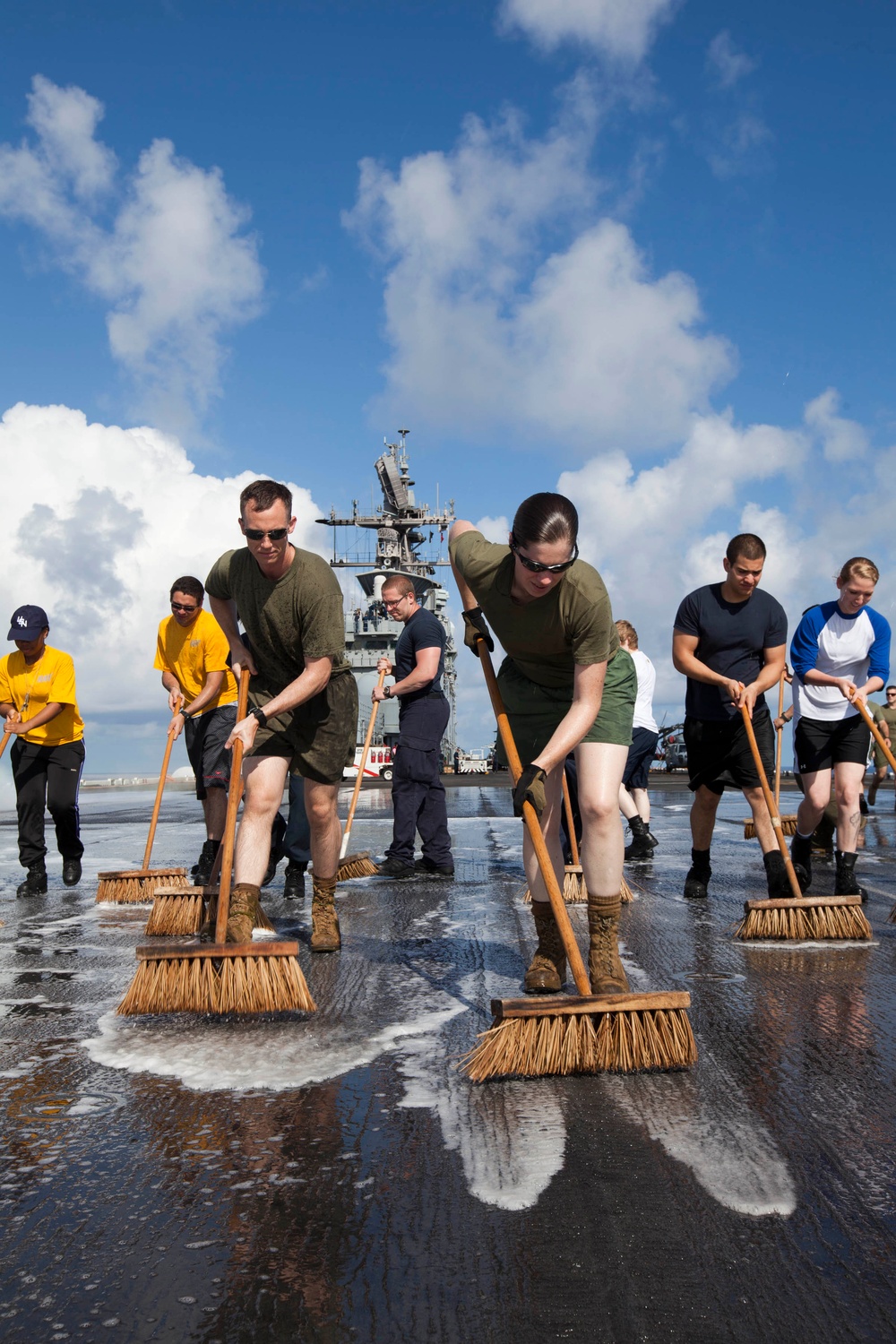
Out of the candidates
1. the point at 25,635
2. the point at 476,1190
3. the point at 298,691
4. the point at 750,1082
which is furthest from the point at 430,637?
the point at 476,1190

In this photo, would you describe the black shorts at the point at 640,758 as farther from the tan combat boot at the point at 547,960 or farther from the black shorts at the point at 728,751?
the tan combat boot at the point at 547,960

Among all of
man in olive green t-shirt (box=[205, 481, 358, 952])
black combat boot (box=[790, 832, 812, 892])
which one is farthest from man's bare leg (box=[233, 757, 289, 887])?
black combat boot (box=[790, 832, 812, 892])

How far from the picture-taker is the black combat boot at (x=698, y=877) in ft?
19.1

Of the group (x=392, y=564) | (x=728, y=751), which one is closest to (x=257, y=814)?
(x=728, y=751)

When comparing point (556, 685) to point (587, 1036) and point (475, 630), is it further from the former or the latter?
point (587, 1036)

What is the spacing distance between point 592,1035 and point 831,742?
388 centimetres

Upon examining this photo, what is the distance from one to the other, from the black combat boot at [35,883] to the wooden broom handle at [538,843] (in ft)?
13.9

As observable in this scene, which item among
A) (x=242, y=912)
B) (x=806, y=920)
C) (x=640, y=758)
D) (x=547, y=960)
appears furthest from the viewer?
(x=640, y=758)

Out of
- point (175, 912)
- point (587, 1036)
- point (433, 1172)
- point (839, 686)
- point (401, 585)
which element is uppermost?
point (401, 585)

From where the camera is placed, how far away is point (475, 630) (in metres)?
3.61

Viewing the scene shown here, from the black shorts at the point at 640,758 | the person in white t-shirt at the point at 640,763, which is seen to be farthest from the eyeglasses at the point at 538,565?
the black shorts at the point at 640,758

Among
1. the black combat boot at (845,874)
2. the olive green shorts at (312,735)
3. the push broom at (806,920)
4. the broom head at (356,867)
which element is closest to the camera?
the olive green shorts at (312,735)

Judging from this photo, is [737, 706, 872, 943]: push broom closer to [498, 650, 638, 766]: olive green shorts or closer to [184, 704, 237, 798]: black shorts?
[498, 650, 638, 766]: olive green shorts

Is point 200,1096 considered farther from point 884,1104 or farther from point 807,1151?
point 884,1104
